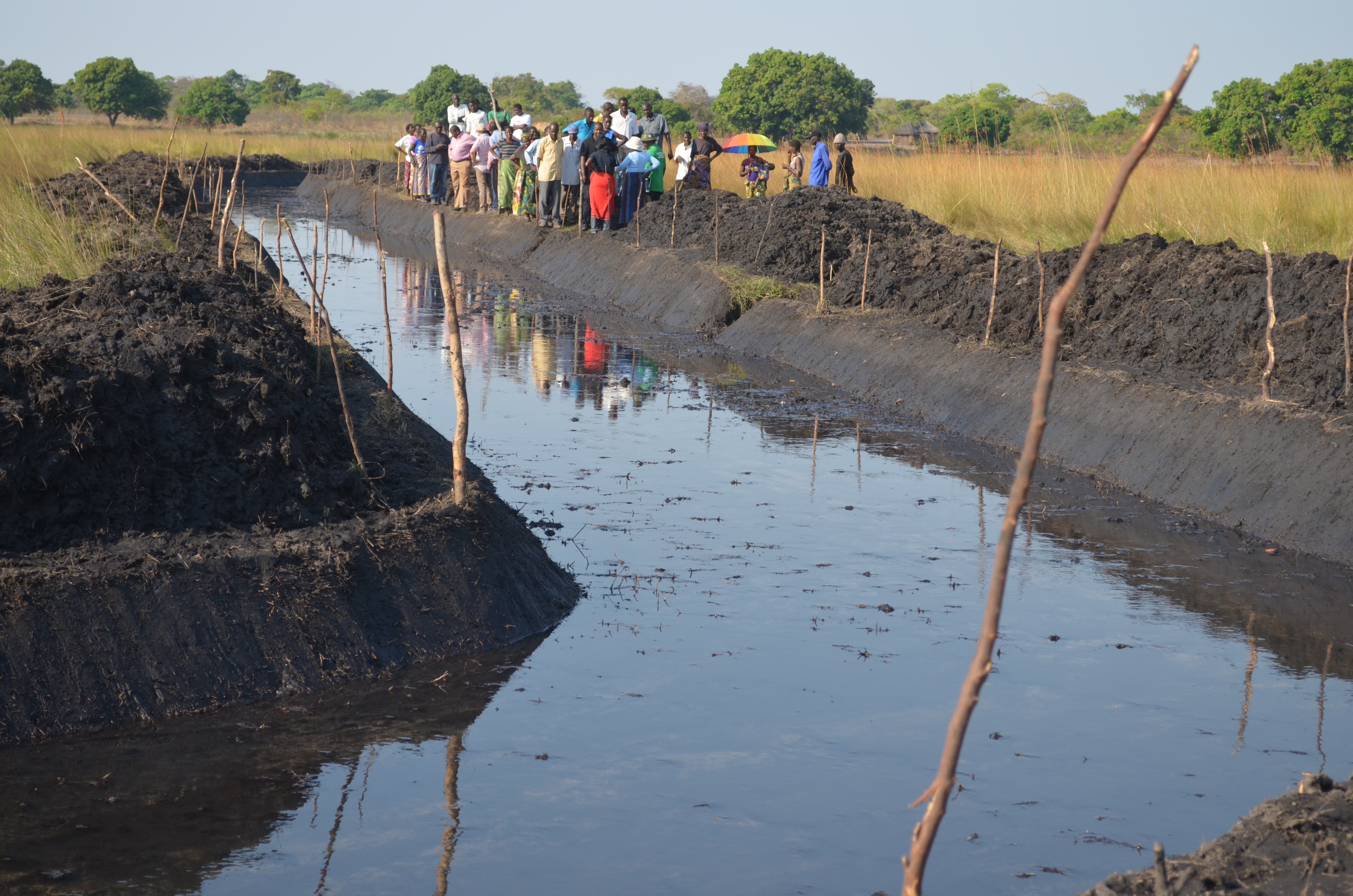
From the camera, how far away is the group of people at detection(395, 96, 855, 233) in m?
19.7

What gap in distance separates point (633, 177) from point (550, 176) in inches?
58.8

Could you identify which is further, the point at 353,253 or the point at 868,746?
the point at 353,253

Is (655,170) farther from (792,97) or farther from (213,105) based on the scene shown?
(213,105)

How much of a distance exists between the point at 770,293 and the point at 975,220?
142 inches

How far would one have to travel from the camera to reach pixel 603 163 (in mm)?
19688

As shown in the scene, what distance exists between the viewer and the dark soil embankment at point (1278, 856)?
3357 mm

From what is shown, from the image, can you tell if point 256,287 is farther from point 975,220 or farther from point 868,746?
point 975,220

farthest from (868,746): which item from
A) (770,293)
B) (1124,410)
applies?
(770,293)

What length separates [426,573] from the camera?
6.11 m

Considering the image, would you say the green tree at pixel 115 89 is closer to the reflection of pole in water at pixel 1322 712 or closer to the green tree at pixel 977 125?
the green tree at pixel 977 125

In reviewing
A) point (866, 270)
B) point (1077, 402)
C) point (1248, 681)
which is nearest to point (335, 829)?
point (1248, 681)

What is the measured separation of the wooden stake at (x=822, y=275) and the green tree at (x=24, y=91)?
49.3 meters

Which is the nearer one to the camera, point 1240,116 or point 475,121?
point 475,121

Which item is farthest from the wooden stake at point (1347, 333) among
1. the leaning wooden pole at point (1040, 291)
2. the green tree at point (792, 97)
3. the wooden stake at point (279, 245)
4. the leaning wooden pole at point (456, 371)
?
the green tree at point (792, 97)
